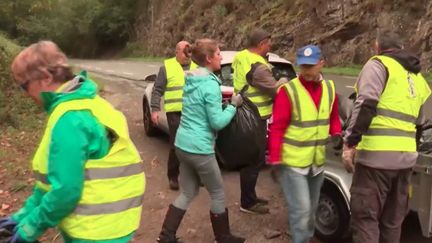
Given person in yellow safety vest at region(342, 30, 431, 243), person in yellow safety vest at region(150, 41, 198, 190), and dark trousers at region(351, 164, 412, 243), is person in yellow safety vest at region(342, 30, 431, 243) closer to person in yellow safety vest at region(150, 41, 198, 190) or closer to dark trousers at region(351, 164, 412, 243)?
dark trousers at region(351, 164, 412, 243)

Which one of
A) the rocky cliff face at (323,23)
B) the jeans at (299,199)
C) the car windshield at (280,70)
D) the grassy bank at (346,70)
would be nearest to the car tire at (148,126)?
the car windshield at (280,70)

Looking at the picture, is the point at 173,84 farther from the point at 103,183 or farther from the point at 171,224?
the point at 103,183

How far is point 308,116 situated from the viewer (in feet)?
13.8

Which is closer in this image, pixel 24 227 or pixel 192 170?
pixel 24 227

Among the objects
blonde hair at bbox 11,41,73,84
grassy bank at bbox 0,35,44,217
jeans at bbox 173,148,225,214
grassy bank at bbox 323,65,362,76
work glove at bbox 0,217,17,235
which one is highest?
blonde hair at bbox 11,41,73,84

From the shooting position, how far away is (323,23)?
23.5 meters

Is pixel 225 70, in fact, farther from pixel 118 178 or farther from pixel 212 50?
pixel 118 178

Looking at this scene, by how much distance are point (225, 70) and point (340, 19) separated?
16551mm

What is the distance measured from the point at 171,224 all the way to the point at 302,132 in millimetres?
1463

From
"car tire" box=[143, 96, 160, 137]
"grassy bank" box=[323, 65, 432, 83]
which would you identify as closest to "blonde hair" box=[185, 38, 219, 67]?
"car tire" box=[143, 96, 160, 137]

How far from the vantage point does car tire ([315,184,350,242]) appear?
484cm

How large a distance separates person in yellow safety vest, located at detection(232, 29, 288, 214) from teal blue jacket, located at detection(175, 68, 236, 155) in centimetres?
81

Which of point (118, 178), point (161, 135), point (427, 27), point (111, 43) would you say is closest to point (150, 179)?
point (161, 135)

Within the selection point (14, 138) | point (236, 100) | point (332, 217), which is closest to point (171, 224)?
point (236, 100)
